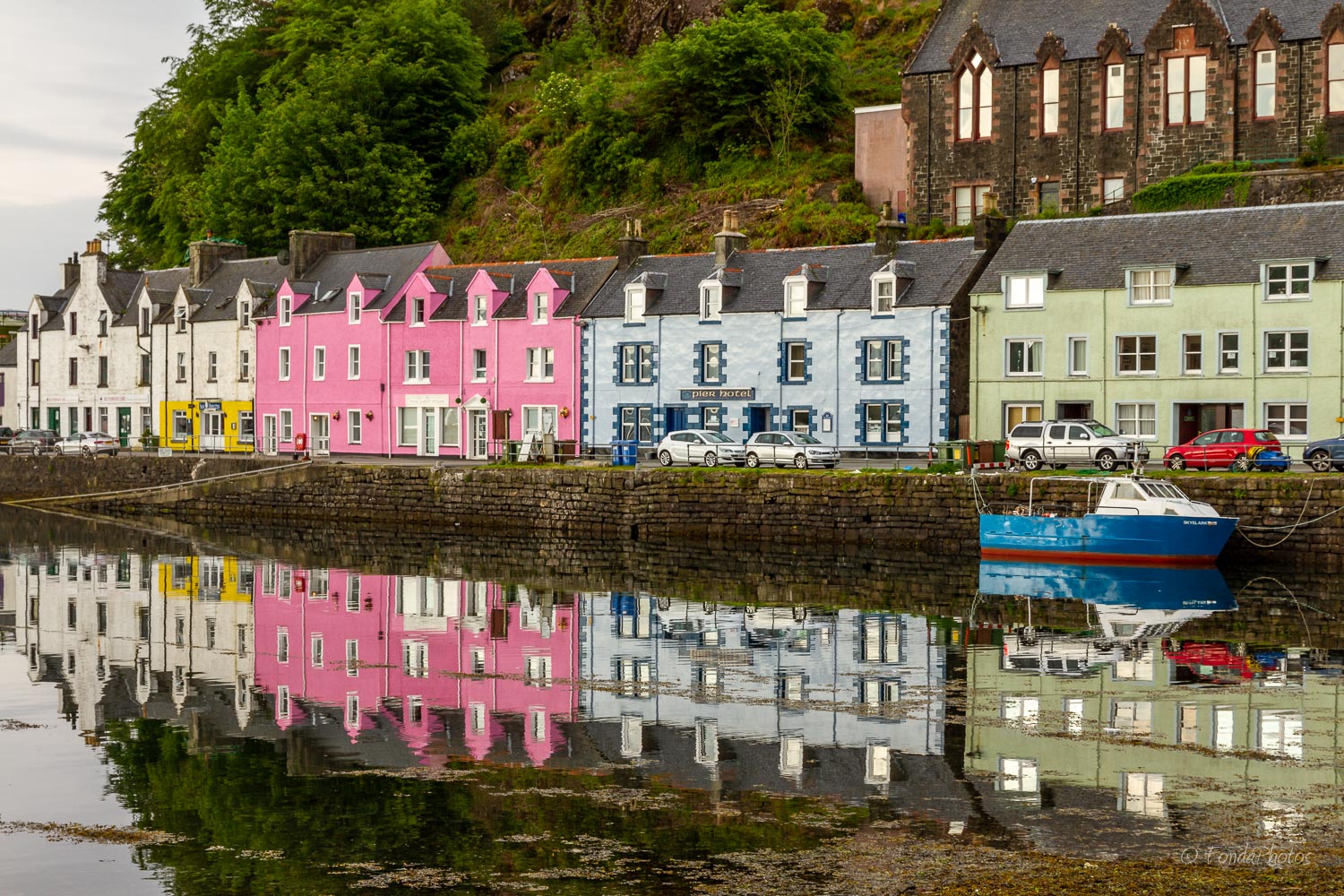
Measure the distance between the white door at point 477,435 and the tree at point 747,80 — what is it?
19.8m

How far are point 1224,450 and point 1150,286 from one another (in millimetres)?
9060

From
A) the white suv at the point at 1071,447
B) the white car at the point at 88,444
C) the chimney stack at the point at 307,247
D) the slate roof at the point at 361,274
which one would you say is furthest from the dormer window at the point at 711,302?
the white car at the point at 88,444

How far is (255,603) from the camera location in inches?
1377

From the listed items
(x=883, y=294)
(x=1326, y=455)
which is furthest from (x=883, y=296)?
(x=1326, y=455)

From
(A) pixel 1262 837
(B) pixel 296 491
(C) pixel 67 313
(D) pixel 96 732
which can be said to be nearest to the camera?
(A) pixel 1262 837

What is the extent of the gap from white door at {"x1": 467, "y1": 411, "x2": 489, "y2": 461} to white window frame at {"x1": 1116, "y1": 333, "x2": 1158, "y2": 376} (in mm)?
24015

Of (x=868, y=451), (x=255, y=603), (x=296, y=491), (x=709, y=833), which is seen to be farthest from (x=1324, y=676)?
(x=296, y=491)

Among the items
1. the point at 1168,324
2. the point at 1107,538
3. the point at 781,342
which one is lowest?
the point at 1107,538

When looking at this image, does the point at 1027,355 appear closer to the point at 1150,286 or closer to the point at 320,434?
the point at 1150,286

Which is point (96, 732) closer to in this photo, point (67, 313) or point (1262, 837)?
point (1262, 837)

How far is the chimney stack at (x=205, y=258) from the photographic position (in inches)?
3051

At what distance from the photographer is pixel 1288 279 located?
1908 inches

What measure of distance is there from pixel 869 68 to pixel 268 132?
30068 millimetres

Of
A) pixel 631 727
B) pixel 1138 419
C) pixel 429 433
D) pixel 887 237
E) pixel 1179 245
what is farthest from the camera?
pixel 429 433
